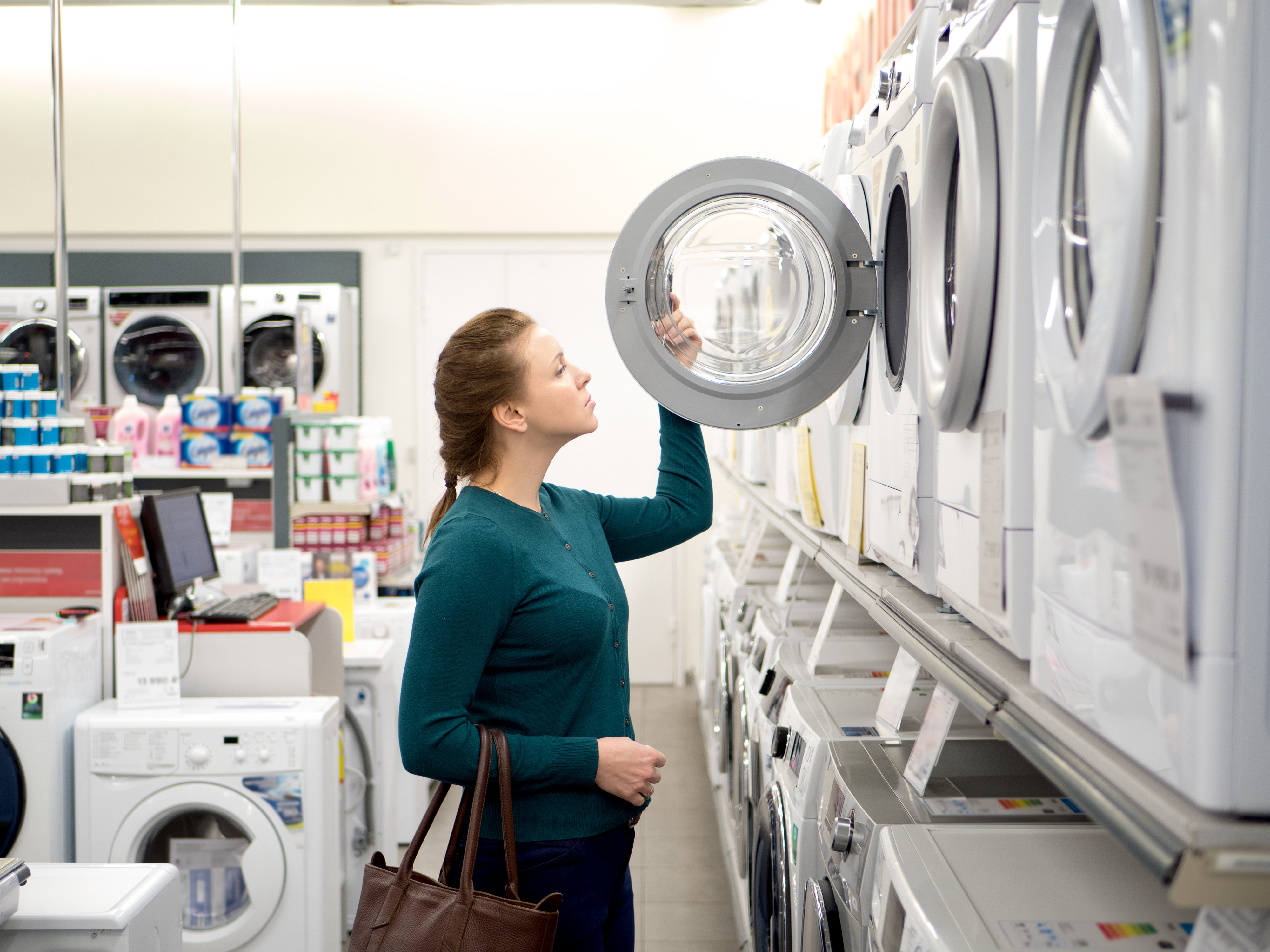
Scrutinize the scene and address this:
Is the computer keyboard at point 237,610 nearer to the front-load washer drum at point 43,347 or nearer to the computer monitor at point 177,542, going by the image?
the computer monitor at point 177,542

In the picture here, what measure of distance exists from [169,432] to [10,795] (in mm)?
2364

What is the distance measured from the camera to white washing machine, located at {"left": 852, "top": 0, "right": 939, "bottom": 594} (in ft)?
4.63

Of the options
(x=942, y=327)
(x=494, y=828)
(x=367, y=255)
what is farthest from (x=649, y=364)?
(x=367, y=255)

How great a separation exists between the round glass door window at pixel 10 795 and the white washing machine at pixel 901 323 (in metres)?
2.18

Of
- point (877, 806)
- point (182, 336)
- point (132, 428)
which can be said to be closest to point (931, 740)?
point (877, 806)

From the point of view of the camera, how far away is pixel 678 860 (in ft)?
12.3

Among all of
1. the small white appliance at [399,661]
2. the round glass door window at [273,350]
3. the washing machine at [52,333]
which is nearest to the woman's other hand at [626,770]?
the small white appliance at [399,661]

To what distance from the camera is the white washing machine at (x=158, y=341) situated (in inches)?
231

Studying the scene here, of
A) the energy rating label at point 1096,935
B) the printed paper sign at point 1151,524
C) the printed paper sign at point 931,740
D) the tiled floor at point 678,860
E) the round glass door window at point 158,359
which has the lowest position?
the tiled floor at point 678,860

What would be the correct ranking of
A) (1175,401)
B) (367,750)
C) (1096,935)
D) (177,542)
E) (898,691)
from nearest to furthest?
(1175,401)
(1096,935)
(898,691)
(177,542)
(367,750)

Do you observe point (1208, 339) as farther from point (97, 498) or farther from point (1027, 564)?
point (97, 498)

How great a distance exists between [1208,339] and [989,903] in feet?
2.27

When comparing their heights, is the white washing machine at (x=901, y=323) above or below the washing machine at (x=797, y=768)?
above

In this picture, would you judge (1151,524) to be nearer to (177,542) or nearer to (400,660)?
(177,542)
